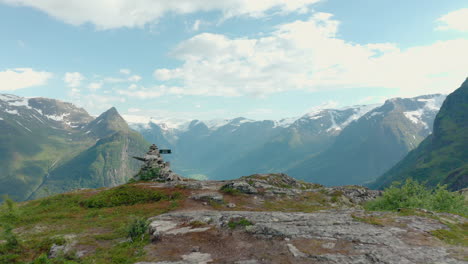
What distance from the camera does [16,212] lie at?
34812 mm

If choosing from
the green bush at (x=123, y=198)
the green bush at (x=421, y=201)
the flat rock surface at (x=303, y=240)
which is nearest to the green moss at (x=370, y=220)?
the flat rock surface at (x=303, y=240)

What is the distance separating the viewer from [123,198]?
50000 millimetres

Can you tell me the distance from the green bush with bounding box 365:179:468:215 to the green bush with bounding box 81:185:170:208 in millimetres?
39815

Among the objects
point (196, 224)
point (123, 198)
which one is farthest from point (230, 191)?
point (196, 224)

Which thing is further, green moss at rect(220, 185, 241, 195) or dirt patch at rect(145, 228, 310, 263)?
green moss at rect(220, 185, 241, 195)

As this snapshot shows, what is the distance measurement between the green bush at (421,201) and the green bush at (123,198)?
131ft

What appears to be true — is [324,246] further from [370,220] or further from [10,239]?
[10,239]

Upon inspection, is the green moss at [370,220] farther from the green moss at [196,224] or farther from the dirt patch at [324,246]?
the green moss at [196,224]

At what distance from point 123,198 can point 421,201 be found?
173 feet

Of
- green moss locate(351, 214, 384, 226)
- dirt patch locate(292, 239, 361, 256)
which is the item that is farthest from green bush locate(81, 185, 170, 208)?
green moss locate(351, 214, 384, 226)

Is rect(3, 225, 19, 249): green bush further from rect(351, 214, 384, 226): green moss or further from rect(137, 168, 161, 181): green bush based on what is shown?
rect(137, 168, 161, 181): green bush

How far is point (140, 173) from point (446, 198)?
6778cm

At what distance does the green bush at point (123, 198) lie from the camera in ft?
157

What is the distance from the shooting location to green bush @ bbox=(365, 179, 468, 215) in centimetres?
3733
